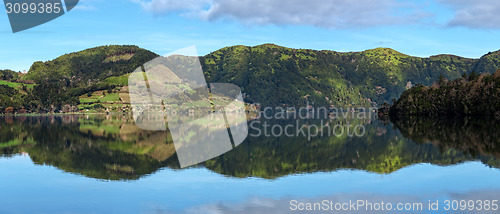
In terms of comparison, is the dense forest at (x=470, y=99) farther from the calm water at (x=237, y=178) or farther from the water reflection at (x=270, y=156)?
the calm water at (x=237, y=178)

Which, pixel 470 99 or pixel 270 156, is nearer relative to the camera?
pixel 270 156

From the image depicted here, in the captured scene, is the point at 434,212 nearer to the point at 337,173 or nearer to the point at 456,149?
the point at 337,173

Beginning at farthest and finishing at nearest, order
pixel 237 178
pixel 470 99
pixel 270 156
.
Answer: pixel 470 99, pixel 270 156, pixel 237 178

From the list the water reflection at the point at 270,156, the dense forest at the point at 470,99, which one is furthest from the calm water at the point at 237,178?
the dense forest at the point at 470,99

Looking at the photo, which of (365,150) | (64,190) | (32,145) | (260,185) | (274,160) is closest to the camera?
(64,190)

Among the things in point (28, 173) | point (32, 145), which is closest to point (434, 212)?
point (28, 173)

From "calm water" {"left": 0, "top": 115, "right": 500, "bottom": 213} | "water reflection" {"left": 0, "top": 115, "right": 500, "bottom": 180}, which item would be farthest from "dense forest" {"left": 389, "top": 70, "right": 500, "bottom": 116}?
"calm water" {"left": 0, "top": 115, "right": 500, "bottom": 213}

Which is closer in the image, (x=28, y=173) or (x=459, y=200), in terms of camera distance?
(x=459, y=200)

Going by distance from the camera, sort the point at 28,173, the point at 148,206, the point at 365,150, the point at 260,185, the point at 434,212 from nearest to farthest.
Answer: the point at 434,212
the point at 148,206
the point at 260,185
the point at 28,173
the point at 365,150

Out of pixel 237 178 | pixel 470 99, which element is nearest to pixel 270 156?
pixel 237 178

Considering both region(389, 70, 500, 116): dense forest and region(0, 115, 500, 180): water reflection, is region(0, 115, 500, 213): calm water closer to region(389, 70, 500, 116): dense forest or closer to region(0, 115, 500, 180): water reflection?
region(0, 115, 500, 180): water reflection

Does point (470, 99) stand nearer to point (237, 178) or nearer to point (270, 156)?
point (270, 156)
